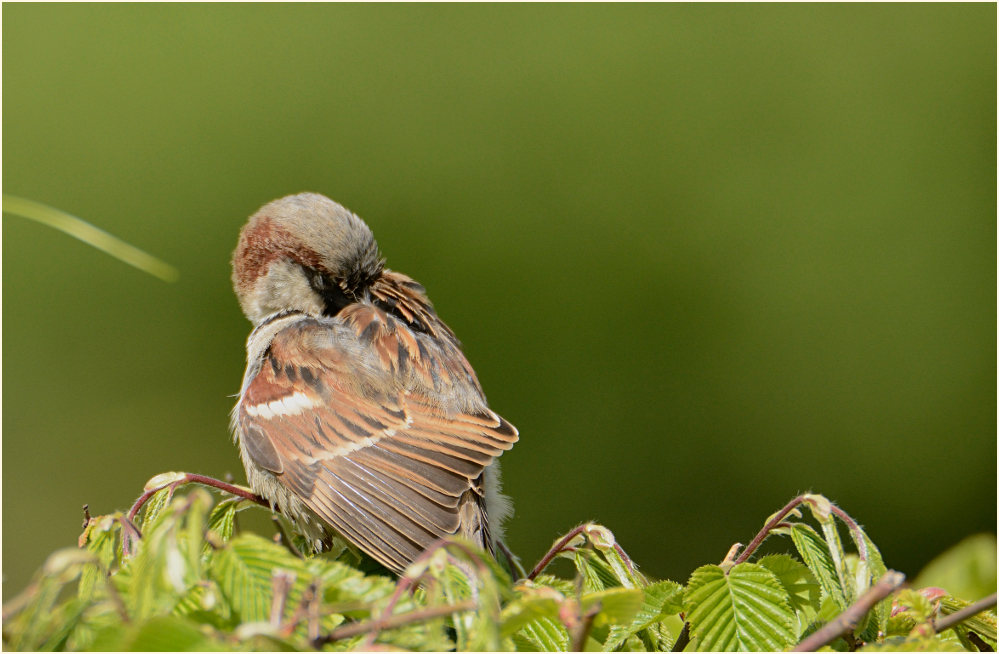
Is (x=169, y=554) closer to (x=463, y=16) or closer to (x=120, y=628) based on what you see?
(x=120, y=628)

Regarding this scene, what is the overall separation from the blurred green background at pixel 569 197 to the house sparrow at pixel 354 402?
2.47 metres

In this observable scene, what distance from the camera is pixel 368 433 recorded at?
2.04 metres

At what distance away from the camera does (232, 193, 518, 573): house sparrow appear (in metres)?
1.92

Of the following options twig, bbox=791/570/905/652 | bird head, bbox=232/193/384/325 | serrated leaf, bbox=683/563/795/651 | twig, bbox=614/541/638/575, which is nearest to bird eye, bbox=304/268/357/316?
bird head, bbox=232/193/384/325

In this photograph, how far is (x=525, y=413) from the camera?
520cm

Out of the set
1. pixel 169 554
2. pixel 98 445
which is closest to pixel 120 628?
pixel 169 554

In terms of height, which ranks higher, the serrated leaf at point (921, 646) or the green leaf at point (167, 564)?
the green leaf at point (167, 564)

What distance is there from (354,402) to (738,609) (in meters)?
1.22

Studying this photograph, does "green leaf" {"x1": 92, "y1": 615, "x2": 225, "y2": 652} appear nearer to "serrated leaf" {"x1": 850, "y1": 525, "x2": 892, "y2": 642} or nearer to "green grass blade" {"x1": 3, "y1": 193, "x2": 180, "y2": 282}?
"green grass blade" {"x1": 3, "y1": 193, "x2": 180, "y2": 282}

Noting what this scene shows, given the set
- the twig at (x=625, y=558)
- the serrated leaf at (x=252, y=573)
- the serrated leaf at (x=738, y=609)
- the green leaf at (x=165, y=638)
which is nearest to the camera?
the green leaf at (x=165, y=638)

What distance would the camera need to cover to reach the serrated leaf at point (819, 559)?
106 centimetres

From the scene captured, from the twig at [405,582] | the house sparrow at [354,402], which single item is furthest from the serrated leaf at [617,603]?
the house sparrow at [354,402]

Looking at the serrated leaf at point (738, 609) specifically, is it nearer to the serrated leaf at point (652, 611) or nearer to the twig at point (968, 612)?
the serrated leaf at point (652, 611)

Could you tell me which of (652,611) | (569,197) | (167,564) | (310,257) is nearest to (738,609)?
(652,611)
